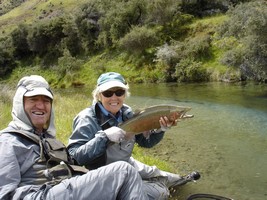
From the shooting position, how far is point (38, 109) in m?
5.01

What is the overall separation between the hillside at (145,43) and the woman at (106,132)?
20441 millimetres

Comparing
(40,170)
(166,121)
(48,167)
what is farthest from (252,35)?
(40,170)

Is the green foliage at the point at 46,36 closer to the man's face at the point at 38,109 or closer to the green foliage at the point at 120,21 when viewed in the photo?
the green foliage at the point at 120,21

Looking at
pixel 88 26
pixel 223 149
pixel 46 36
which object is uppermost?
pixel 88 26

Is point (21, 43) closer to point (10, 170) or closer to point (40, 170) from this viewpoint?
point (40, 170)

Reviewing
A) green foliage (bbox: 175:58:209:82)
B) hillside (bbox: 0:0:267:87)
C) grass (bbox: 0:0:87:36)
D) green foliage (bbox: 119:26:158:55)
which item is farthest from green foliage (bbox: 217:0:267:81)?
grass (bbox: 0:0:87:36)

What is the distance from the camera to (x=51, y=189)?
4.20 m

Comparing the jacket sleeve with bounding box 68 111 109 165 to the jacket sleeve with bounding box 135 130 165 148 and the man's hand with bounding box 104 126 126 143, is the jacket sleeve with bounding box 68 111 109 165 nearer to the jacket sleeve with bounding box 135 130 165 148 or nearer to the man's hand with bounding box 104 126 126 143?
the man's hand with bounding box 104 126 126 143

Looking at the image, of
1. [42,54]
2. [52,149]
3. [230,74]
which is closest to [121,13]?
[42,54]

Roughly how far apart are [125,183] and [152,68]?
43188 millimetres

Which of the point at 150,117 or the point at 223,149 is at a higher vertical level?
the point at 150,117

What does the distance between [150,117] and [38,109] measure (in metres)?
1.79

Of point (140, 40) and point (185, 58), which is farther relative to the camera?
point (140, 40)

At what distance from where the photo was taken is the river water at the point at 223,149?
9102 mm
